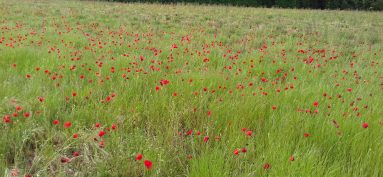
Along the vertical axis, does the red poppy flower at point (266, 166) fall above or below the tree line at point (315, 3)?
below

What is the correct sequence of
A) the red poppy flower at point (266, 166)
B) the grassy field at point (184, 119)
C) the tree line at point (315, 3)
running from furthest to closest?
the tree line at point (315, 3) < the grassy field at point (184, 119) < the red poppy flower at point (266, 166)

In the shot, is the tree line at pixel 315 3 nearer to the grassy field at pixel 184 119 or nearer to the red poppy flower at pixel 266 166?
the grassy field at pixel 184 119

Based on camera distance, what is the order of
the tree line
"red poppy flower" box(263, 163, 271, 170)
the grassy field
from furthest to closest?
the tree line → the grassy field → "red poppy flower" box(263, 163, 271, 170)

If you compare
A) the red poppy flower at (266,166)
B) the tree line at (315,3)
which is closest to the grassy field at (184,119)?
the red poppy flower at (266,166)

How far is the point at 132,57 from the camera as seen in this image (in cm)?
547

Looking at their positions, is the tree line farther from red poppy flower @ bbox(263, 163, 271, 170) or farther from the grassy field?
red poppy flower @ bbox(263, 163, 271, 170)

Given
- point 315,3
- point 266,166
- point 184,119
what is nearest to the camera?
point 266,166

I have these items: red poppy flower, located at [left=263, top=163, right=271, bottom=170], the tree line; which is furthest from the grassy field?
the tree line

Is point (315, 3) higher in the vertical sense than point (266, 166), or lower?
higher

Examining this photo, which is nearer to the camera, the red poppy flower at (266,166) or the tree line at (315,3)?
the red poppy flower at (266,166)

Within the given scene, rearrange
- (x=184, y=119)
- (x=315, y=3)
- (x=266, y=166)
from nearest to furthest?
(x=266, y=166) → (x=184, y=119) → (x=315, y=3)

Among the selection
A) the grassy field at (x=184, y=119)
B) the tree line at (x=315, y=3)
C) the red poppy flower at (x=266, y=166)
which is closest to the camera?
the red poppy flower at (x=266, y=166)

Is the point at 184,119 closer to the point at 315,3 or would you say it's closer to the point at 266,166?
the point at 266,166

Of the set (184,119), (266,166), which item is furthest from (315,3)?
(266,166)
